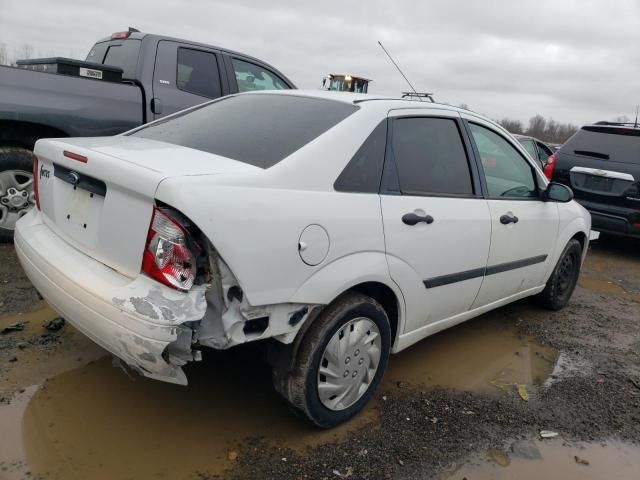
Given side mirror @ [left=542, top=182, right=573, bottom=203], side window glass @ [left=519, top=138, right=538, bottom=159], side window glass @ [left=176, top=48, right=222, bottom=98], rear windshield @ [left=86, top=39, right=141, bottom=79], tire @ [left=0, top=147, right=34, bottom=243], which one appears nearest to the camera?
side mirror @ [left=542, top=182, right=573, bottom=203]

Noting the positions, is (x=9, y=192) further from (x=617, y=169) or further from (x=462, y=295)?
(x=617, y=169)

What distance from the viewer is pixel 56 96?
472 centimetres

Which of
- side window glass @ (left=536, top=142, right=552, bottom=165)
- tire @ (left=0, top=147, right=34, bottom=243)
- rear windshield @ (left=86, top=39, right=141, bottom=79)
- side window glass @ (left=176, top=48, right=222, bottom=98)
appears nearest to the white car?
tire @ (left=0, top=147, right=34, bottom=243)

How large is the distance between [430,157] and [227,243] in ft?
5.04

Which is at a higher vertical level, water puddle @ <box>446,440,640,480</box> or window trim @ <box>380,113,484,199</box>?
window trim @ <box>380,113,484,199</box>

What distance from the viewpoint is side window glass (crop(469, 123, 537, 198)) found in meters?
3.59

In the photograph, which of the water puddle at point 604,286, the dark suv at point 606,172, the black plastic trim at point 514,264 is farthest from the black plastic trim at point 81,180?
the dark suv at point 606,172

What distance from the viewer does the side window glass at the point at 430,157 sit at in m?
2.95

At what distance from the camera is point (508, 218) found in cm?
355

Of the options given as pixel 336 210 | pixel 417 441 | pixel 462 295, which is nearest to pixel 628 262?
pixel 462 295

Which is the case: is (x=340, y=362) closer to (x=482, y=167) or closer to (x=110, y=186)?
→ (x=110, y=186)

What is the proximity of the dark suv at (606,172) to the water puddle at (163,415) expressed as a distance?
4.05 metres

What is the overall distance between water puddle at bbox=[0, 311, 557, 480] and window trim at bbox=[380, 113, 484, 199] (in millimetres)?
1161

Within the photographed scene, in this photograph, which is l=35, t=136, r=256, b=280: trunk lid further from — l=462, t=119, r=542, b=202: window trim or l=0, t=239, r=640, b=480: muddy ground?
l=462, t=119, r=542, b=202: window trim
